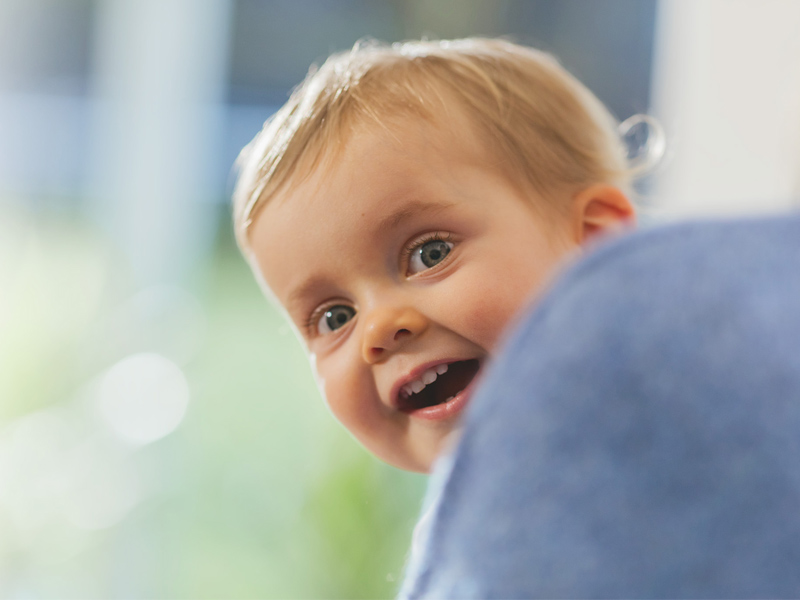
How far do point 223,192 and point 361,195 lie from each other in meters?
1.84

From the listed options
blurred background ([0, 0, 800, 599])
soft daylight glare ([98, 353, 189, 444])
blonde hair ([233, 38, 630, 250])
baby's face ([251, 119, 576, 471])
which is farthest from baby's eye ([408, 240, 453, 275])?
soft daylight glare ([98, 353, 189, 444])

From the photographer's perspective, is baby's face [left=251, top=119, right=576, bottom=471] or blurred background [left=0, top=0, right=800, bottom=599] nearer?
baby's face [left=251, top=119, right=576, bottom=471]

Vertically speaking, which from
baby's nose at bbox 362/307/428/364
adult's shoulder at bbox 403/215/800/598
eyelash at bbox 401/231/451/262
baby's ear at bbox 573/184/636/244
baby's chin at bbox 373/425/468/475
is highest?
adult's shoulder at bbox 403/215/800/598

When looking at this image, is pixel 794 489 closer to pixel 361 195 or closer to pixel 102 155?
pixel 361 195

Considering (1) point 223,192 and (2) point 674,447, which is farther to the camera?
(1) point 223,192

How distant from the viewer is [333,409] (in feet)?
2.46

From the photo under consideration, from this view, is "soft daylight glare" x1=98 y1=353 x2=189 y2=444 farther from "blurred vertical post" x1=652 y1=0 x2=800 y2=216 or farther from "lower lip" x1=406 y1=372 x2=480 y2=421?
"lower lip" x1=406 y1=372 x2=480 y2=421

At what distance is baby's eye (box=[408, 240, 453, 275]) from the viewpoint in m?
0.70

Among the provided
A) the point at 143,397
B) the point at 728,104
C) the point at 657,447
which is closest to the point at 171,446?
the point at 143,397

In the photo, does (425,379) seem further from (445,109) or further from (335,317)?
(445,109)

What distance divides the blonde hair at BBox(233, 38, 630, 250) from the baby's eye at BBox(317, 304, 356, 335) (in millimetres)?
122

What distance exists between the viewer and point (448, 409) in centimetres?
70

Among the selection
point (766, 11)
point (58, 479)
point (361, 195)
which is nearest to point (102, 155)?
point (58, 479)

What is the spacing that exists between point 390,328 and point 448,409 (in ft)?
0.30
